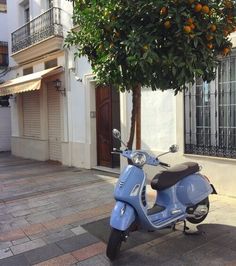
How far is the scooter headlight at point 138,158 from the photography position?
13.2 ft

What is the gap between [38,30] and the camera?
40.9 ft

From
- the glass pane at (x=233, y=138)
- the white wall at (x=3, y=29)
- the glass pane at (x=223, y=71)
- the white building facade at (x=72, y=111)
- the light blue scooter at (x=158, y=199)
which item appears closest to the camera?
the light blue scooter at (x=158, y=199)

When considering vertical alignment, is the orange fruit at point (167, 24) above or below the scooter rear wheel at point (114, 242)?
above

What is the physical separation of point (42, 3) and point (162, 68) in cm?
994

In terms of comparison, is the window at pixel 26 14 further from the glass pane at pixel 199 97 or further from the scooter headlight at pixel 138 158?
the scooter headlight at pixel 138 158

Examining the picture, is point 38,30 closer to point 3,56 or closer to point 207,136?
point 3,56

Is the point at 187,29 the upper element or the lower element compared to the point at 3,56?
lower

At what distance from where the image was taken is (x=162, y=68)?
148 inches

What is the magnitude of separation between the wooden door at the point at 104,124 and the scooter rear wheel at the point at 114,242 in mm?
5949

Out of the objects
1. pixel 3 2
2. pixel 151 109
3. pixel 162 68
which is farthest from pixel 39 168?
pixel 3 2

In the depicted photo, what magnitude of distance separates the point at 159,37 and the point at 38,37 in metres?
9.53

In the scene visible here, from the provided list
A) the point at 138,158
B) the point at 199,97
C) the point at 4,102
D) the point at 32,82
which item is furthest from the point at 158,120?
the point at 4,102

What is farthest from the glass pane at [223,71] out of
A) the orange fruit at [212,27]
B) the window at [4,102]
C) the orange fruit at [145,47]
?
the window at [4,102]

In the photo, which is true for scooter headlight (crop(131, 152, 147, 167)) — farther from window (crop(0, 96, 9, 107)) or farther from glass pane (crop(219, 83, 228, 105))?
window (crop(0, 96, 9, 107))
